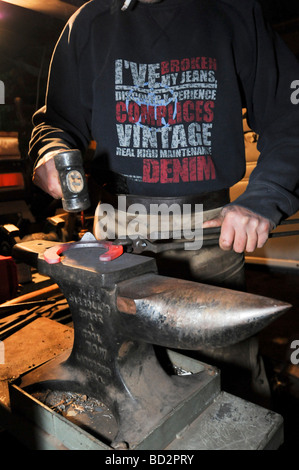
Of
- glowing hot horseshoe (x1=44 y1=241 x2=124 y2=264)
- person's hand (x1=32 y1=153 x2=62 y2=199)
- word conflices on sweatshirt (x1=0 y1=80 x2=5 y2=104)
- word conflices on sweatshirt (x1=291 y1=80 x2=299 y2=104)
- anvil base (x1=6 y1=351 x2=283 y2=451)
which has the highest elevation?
word conflices on sweatshirt (x1=0 y1=80 x2=5 y2=104)

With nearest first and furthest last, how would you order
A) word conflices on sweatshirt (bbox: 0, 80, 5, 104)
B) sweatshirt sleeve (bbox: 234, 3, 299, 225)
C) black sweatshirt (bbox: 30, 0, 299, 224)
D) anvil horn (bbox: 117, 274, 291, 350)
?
anvil horn (bbox: 117, 274, 291, 350) < sweatshirt sleeve (bbox: 234, 3, 299, 225) < black sweatshirt (bbox: 30, 0, 299, 224) < word conflices on sweatshirt (bbox: 0, 80, 5, 104)

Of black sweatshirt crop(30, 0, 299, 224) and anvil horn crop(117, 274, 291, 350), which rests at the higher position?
black sweatshirt crop(30, 0, 299, 224)

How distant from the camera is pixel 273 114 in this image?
1590 millimetres

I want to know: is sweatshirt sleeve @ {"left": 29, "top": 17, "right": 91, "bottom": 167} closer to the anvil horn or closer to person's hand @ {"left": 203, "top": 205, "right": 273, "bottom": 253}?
person's hand @ {"left": 203, "top": 205, "right": 273, "bottom": 253}

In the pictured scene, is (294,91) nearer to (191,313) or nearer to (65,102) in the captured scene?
(65,102)

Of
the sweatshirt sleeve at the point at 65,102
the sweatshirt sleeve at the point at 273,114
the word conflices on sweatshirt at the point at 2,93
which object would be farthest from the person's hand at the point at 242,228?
the word conflices on sweatshirt at the point at 2,93

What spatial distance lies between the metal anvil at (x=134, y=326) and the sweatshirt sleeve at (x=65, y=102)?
0.77 meters

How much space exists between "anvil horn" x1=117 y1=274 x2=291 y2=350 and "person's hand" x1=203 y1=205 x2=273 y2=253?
17.2 inches

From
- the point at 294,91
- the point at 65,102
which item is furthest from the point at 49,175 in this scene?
the point at 294,91

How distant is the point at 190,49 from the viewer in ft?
4.98

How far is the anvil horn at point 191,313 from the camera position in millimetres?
632

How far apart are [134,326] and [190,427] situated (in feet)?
0.95

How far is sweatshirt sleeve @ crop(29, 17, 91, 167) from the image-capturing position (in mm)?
1565

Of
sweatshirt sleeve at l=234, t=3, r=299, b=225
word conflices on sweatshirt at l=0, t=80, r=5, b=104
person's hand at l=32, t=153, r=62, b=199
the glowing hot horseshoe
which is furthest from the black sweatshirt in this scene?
word conflices on sweatshirt at l=0, t=80, r=5, b=104
